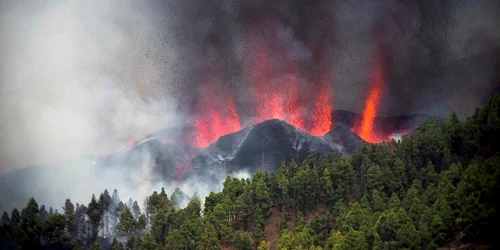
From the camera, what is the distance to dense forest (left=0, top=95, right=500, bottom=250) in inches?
2783

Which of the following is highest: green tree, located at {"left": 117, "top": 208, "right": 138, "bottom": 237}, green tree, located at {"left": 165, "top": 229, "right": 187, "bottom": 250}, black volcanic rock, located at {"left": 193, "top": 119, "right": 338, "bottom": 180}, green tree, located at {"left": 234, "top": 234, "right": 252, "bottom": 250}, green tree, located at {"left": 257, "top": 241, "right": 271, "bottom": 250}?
black volcanic rock, located at {"left": 193, "top": 119, "right": 338, "bottom": 180}

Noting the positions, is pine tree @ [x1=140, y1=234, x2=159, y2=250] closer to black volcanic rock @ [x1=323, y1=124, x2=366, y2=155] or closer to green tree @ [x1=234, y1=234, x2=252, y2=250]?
green tree @ [x1=234, y1=234, x2=252, y2=250]

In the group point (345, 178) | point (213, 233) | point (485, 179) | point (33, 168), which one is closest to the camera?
point (485, 179)

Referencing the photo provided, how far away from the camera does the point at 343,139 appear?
13850 cm

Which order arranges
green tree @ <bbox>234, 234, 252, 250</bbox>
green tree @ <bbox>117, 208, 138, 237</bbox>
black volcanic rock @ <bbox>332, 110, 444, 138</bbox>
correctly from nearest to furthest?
green tree @ <bbox>234, 234, 252, 250</bbox>
green tree @ <bbox>117, 208, 138, 237</bbox>
black volcanic rock @ <bbox>332, 110, 444, 138</bbox>

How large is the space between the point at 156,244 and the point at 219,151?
59.2 m

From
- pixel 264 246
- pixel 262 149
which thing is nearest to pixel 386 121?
pixel 262 149

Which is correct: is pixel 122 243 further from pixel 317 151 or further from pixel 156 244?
pixel 317 151

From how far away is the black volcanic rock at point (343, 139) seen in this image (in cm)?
13525

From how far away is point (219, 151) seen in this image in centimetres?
13862

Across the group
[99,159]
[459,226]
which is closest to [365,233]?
[459,226]

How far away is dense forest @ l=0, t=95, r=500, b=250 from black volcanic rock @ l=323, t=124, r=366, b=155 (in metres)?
42.2

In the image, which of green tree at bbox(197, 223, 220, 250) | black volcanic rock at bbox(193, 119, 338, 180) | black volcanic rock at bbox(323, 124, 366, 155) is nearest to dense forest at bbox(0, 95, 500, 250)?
green tree at bbox(197, 223, 220, 250)

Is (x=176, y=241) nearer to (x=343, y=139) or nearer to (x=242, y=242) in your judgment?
(x=242, y=242)
